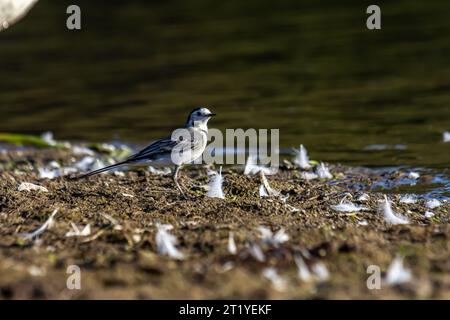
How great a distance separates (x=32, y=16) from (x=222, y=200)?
68.1 ft

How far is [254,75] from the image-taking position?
17.9 m

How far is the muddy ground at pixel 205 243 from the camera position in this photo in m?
5.92

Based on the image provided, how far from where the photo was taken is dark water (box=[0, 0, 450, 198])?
13.7 m

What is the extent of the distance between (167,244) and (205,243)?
0.32 m

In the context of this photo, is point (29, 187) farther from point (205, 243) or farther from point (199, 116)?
point (205, 243)

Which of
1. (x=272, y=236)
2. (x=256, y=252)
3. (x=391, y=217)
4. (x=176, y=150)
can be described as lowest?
(x=256, y=252)

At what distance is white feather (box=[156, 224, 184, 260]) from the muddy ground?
0.19 ft

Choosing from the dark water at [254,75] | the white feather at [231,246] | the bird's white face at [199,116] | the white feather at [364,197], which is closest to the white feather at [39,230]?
the white feather at [231,246]

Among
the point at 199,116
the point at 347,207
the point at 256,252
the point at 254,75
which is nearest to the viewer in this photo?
the point at 256,252

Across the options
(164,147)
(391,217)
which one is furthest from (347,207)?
(164,147)

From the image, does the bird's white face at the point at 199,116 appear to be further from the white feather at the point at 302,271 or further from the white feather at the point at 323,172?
the white feather at the point at 302,271

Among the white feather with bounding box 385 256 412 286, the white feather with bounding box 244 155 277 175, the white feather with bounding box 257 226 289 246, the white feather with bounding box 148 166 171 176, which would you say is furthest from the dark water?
the white feather with bounding box 385 256 412 286

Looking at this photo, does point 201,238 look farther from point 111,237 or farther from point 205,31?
point 205,31

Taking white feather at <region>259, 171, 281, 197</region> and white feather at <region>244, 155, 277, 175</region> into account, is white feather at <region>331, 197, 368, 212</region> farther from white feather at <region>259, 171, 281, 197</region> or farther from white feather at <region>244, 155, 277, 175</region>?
white feather at <region>244, 155, 277, 175</region>
